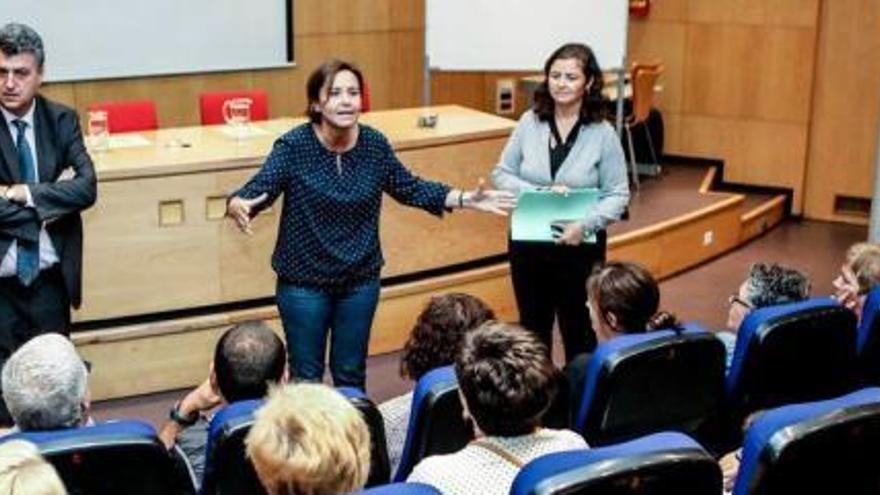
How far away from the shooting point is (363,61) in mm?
7816

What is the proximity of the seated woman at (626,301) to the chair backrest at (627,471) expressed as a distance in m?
0.93

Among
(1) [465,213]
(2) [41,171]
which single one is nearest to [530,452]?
(2) [41,171]

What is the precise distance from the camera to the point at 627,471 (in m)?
1.97

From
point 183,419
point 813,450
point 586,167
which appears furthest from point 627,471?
point 586,167

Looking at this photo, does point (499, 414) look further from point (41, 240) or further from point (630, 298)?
point (41, 240)

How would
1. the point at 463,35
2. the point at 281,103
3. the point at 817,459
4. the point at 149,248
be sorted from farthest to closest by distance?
1. the point at 281,103
2. the point at 463,35
3. the point at 149,248
4. the point at 817,459

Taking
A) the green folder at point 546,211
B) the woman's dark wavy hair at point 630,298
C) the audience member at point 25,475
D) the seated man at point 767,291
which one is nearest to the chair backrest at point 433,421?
the woman's dark wavy hair at point 630,298

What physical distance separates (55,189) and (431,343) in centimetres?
128

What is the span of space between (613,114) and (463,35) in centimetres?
149

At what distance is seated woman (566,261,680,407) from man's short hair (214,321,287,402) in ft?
2.79

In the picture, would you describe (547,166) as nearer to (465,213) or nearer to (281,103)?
(465,213)

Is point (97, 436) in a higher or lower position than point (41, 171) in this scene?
lower

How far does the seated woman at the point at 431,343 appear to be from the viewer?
8.76 feet

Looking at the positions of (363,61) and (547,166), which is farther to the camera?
(363,61)
